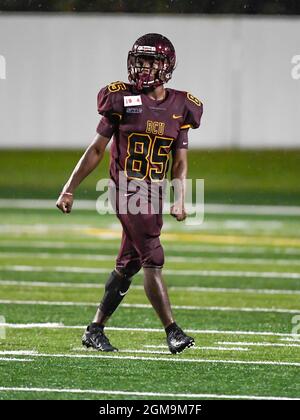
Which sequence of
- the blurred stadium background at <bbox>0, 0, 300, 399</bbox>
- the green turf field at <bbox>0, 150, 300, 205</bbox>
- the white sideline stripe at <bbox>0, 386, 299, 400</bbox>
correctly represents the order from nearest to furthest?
the white sideline stripe at <bbox>0, 386, 299, 400</bbox>, the blurred stadium background at <bbox>0, 0, 300, 399</bbox>, the green turf field at <bbox>0, 150, 300, 205</bbox>

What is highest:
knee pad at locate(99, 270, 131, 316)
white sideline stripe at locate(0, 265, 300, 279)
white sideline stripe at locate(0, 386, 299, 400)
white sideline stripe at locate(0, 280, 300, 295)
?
knee pad at locate(99, 270, 131, 316)

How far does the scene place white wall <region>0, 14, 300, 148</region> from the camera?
18.2m

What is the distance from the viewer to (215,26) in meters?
18.4

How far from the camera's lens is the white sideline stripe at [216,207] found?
15.5 m

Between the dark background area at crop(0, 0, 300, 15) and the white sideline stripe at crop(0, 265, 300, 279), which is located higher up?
the dark background area at crop(0, 0, 300, 15)

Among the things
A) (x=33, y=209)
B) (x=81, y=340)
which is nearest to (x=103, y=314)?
(x=81, y=340)

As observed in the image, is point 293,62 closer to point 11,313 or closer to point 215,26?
point 215,26

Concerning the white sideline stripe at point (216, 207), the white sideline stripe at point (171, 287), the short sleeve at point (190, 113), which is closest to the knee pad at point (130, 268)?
the short sleeve at point (190, 113)

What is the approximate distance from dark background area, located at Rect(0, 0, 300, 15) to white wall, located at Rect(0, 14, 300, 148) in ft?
0.42

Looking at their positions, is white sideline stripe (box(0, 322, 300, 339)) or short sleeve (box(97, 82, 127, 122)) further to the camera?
white sideline stripe (box(0, 322, 300, 339))

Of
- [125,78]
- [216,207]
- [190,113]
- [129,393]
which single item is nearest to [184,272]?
[190,113]

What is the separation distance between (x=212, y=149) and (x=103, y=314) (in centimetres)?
1181

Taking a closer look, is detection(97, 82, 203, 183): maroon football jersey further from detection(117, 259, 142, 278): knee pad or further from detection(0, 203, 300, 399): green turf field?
detection(0, 203, 300, 399): green turf field

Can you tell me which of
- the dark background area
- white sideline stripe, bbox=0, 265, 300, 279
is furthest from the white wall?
white sideline stripe, bbox=0, 265, 300, 279
